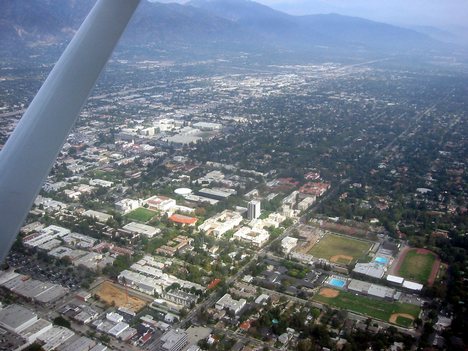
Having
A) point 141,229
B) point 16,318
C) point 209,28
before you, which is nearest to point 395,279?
point 141,229

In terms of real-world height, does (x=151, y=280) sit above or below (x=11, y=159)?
below

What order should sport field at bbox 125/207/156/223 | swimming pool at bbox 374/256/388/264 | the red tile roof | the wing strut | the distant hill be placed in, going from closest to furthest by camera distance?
the wing strut → swimming pool at bbox 374/256/388/264 → the red tile roof → sport field at bbox 125/207/156/223 → the distant hill

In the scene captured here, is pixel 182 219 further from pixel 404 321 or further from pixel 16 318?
pixel 404 321

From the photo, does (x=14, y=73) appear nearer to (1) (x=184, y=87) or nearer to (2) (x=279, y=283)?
(1) (x=184, y=87)

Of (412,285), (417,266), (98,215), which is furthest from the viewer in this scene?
(98,215)

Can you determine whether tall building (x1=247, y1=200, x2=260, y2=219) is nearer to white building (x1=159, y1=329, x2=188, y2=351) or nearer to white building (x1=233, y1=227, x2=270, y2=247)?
white building (x1=233, y1=227, x2=270, y2=247)

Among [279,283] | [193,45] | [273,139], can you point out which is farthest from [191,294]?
[193,45]

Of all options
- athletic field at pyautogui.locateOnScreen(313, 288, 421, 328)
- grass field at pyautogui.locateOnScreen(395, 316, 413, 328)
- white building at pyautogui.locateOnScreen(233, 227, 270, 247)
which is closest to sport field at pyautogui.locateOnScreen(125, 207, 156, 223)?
white building at pyautogui.locateOnScreen(233, 227, 270, 247)
